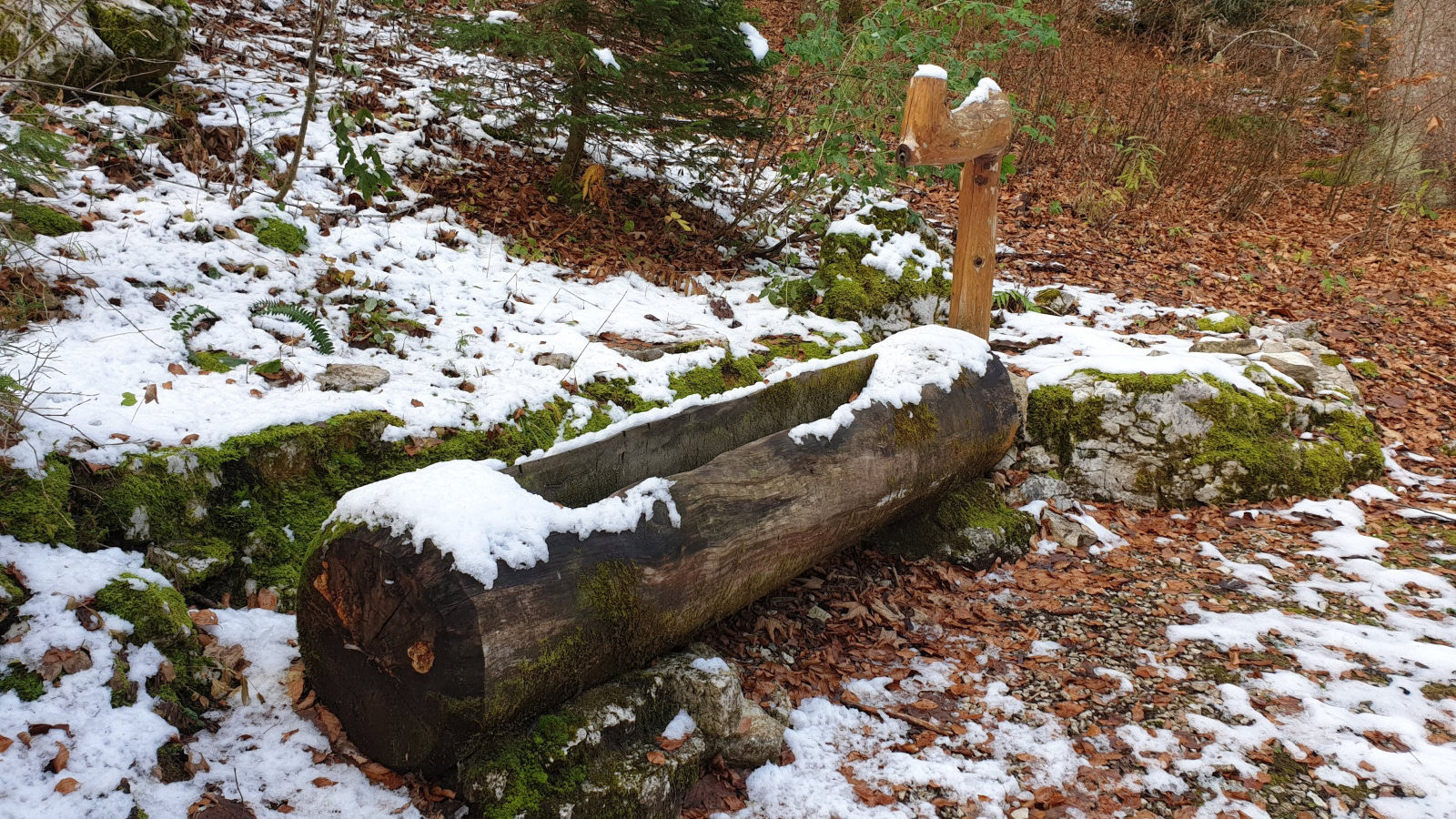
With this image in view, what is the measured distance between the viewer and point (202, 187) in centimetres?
479

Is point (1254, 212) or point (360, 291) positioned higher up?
point (1254, 212)

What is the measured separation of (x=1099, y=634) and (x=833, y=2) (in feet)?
16.8

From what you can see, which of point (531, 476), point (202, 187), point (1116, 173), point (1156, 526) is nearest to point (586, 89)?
point (202, 187)

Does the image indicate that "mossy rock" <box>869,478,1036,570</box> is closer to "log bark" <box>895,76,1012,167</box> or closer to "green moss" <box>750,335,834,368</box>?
"green moss" <box>750,335,834,368</box>

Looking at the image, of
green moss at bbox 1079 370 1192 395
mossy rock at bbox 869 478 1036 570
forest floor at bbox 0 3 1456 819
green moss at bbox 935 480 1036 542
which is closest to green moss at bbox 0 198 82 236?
forest floor at bbox 0 3 1456 819

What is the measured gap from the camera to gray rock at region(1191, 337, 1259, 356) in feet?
18.4

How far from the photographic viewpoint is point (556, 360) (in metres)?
Answer: 4.37

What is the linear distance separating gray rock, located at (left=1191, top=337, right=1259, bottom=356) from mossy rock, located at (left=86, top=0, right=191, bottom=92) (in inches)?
308

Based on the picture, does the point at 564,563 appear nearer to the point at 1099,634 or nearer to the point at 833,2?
the point at 1099,634

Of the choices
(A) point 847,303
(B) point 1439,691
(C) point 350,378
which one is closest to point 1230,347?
(A) point 847,303

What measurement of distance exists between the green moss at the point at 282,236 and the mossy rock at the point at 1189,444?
491 centimetres

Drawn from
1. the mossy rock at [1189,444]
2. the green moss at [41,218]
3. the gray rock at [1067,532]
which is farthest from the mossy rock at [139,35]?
the mossy rock at [1189,444]

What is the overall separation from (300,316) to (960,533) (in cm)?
385

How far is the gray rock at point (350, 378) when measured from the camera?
3.73 m
